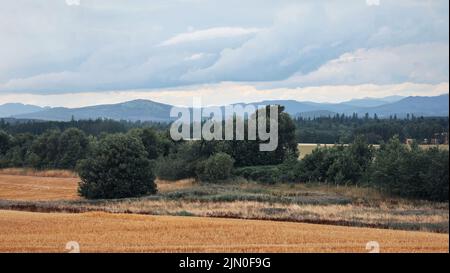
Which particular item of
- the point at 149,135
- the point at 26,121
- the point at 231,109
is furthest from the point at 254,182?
the point at 26,121

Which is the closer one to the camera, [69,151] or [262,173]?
[262,173]

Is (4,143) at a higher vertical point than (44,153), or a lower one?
higher

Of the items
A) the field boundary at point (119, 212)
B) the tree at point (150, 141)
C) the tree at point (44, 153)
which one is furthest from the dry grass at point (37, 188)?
the field boundary at point (119, 212)

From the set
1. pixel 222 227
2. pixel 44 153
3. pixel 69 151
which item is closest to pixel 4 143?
pixel 44 153

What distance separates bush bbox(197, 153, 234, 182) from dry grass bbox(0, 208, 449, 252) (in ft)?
112

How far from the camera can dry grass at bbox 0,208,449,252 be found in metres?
21.4

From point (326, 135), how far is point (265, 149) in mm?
53354

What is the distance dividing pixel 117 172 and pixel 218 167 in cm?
1313

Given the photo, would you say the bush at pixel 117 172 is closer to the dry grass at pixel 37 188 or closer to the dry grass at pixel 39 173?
the dry grass at pixel 37 188

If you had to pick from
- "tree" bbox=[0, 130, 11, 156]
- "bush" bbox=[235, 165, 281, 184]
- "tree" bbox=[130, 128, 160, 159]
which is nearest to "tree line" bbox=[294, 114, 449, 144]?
"bush" bbox=[235, 165, 281, 184]

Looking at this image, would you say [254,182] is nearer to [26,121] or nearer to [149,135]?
[149,135]

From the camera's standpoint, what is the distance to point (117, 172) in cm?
5669

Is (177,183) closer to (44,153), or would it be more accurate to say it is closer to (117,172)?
(117,172)

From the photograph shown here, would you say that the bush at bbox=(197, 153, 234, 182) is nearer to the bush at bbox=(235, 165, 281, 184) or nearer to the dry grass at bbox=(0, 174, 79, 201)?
the bush at bbox=(235, 165, 281, 184)
